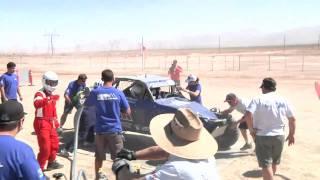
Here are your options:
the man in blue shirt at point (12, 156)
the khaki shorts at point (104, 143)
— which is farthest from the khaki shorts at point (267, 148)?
the man in blue shirt at point (12, 156)

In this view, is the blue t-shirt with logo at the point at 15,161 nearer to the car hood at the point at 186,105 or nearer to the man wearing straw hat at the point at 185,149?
the man wearing straw hat at the point at 185,149

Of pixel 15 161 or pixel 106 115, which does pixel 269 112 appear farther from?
pixel 15 161

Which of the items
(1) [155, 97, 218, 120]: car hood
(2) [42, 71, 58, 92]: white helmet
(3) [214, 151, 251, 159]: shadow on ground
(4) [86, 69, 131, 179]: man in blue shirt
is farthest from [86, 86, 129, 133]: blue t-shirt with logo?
(3) [214, 151, 251, 159]: shadow on ground

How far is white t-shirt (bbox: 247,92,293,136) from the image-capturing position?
21.9 feet

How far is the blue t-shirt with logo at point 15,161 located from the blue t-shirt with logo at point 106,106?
406 cm

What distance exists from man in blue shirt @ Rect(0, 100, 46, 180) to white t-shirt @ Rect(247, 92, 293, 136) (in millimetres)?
4214

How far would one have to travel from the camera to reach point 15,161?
9.84 feet

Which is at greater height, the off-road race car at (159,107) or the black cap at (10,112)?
the black cap at (10,112)

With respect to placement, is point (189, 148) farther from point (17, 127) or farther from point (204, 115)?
point (204, 115)

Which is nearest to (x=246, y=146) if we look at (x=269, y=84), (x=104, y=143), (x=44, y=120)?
(x=269, y=84)

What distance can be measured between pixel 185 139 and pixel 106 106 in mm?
4403

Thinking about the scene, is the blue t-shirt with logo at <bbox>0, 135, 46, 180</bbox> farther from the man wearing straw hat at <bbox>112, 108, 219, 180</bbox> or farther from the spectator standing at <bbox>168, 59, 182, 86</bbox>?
the spectator standing at <bbox>168, 59, 182, 86</bbox>

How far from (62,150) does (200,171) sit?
23.7 feet

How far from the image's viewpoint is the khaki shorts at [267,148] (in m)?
6.70
